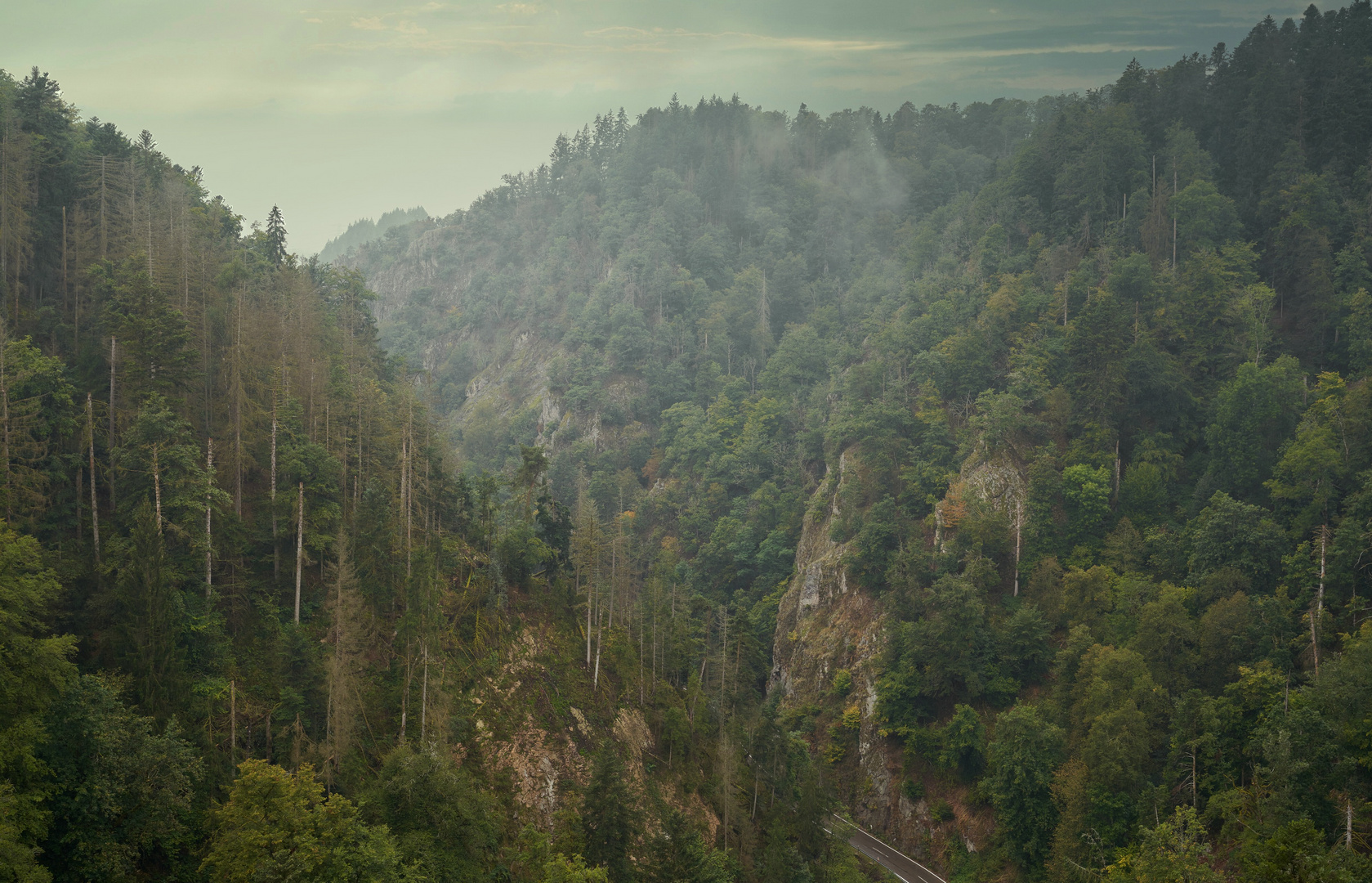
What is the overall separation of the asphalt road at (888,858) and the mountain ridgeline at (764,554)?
1.80 m

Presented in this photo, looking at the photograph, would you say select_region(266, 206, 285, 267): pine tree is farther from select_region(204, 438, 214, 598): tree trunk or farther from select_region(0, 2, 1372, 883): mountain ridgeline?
select_region(204, 438, 214, 598): tree trunk

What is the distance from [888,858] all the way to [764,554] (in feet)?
117

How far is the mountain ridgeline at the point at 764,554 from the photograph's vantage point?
37.5 m

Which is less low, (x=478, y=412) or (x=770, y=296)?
(x=770, y=296)

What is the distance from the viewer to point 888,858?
64625mm

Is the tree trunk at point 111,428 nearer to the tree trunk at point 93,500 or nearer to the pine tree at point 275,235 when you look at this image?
the tree trunk at point 93,500

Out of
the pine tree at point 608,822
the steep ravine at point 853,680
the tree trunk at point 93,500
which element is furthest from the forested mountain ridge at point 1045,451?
the tree trunk at point 93,500

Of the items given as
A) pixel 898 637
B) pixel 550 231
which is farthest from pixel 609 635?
pixel 550 231

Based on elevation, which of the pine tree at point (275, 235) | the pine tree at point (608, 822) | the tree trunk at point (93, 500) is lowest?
the pine tree at point (608, 822)

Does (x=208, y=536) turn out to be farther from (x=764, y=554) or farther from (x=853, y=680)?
(x=764, y=554)

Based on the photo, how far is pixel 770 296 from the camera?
14238 cm

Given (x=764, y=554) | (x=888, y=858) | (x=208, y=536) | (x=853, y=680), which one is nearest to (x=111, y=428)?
(x=208, y=536)

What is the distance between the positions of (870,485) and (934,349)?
54.4 ft

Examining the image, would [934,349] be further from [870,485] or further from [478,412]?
[478,412]
